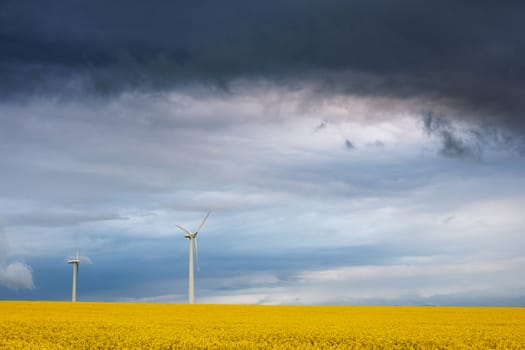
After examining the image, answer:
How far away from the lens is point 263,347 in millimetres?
26625

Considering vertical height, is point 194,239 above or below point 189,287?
above

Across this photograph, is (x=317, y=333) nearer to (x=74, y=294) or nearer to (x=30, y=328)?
(x=30, y=328)

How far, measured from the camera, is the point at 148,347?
26688 millimetres

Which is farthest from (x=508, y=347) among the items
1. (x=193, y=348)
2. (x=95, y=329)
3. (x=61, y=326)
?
(x=61, y=326)

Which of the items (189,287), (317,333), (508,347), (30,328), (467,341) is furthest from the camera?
(189,287)

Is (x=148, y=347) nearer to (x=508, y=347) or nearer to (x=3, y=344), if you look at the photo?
(x=3, y=344)

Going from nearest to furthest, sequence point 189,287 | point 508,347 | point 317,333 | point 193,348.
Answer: point 193,348 → point 508,347 → point 317,333 → point 189,287

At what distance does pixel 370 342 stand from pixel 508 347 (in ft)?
22.2

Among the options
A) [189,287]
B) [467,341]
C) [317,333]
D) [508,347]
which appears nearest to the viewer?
[508,347]

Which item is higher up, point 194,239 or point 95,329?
point 194,239

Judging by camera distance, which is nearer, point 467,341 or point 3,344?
point 3,344

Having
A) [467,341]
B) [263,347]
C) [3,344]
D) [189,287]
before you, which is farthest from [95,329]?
[189,287]

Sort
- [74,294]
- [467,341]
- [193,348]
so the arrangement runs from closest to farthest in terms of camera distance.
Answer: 1. [193,348]
2. [467,341]
3. [74,294]

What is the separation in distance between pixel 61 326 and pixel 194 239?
53.8 metres
